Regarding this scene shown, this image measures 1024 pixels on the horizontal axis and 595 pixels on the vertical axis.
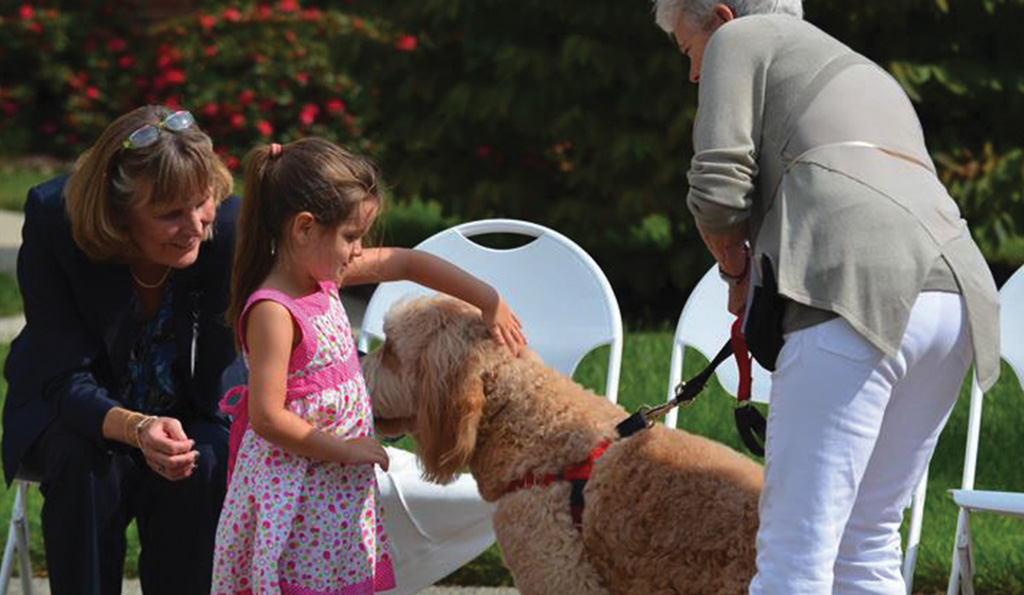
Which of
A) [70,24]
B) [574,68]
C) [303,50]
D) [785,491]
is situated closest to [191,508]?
[785,491]

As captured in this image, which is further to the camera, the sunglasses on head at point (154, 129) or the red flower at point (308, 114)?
the red flower at point (308, 114)

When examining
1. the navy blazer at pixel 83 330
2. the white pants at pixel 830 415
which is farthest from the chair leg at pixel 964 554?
the navy blazer at pixel 83 330

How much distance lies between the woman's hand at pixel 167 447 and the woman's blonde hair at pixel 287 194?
0.30 m

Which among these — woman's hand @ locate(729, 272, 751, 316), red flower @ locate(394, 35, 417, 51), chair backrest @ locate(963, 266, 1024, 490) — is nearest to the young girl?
woman's hand @ locate(729, 272, 751, 316)

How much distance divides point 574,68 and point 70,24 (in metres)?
8.46

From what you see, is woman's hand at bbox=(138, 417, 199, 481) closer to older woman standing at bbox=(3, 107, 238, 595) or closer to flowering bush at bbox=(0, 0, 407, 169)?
older woman standing at bbox=(3, 107, 238, 595)

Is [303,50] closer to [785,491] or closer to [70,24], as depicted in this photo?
[70,24]

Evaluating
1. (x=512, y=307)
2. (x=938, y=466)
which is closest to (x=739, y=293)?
(x=512, y=307)

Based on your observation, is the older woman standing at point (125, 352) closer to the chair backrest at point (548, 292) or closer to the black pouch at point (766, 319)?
the chair backrest at point (548, 292)

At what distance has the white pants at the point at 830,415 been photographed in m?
3.12

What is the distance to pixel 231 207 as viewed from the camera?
14.5ft

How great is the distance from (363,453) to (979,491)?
1.53m

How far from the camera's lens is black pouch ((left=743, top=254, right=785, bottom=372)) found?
3.16 meters

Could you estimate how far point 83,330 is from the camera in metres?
4.22
